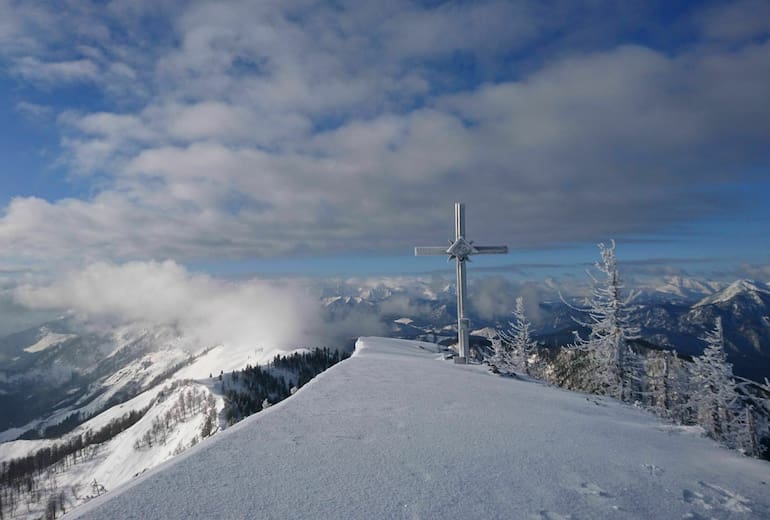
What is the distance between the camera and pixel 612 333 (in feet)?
120

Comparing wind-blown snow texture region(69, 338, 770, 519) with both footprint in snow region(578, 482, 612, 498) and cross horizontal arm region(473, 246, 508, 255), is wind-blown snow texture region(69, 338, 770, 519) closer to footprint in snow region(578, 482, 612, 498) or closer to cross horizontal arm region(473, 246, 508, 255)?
footprint in snow region(578, 482, 612, 498)

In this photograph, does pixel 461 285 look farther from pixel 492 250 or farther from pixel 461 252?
pixel 492 250

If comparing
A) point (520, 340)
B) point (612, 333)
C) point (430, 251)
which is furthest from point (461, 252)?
point (520, 340)

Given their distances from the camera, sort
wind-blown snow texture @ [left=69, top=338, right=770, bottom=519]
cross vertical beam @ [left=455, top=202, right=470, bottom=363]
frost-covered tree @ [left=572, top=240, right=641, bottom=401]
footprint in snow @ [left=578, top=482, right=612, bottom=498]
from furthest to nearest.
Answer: frost-covered tree @ [left=572, top=240, right=641, bottom=401] < cross vertical beam @ [left=455, top=202, right=470, bottom=363] < footprint in snow @ [left=578, top=482, right=612, bottom=498] < wind-blown snow texture @ [left=69, top=338, right=770, bottom=519]

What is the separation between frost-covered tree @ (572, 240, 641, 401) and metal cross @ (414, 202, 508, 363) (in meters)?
13.3

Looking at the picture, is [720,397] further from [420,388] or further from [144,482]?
[144,482]

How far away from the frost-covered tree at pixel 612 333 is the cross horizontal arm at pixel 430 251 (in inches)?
623

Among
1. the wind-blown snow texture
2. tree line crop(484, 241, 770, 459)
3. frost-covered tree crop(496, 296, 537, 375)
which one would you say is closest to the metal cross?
tree line crop(484, 241, 770, 459)

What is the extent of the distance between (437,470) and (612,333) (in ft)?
117

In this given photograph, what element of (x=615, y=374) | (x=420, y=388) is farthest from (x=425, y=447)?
(x=615, y=374)

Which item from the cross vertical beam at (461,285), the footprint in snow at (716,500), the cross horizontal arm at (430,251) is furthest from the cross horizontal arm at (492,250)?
the footprint in snow at (716,500)

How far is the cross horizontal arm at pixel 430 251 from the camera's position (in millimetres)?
28516

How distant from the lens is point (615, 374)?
122 feet

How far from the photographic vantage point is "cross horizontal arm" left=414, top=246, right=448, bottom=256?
28.5m
